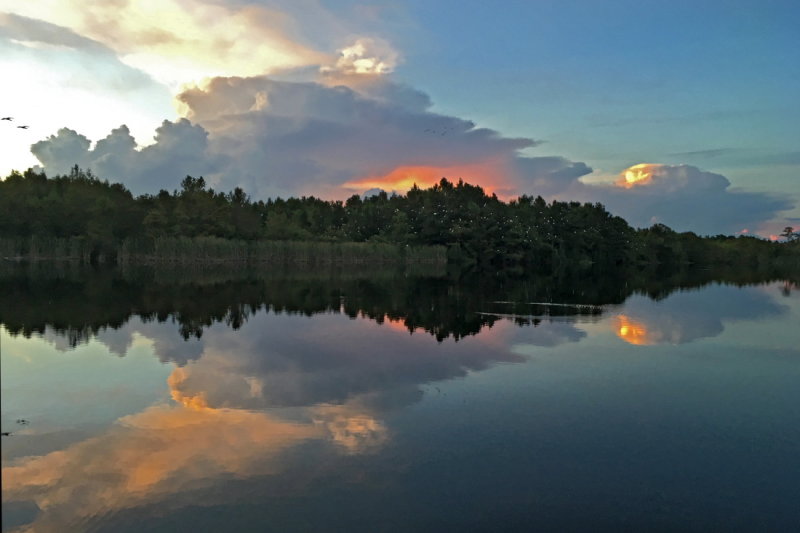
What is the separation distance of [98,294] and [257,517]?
3486 centimetres

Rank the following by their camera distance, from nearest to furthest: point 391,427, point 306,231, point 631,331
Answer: point 391,427
point 631,331
point 306,231

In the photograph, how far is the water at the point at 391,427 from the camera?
8.89 m

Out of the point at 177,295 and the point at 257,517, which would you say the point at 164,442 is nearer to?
the point at 257,517

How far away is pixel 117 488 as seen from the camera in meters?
9.51

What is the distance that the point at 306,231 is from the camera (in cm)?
12131

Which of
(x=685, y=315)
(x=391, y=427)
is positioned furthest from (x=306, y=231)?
(x=391, y=427)

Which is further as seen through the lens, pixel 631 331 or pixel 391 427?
pixel 631 331

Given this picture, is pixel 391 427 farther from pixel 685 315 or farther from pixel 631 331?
pixel 685 315

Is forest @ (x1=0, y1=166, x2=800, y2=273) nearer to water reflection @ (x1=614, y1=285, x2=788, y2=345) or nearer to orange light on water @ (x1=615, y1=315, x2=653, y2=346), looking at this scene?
water reflection @ (x1=614, y1=285, x2=788, y2=345)

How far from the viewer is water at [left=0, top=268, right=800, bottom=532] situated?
29.2 feet

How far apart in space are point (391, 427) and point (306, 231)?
111 m

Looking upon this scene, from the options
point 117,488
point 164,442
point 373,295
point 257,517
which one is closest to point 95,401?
point 164,442

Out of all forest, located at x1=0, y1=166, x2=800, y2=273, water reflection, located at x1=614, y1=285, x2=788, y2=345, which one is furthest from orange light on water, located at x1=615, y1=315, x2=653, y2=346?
forest, located at x1=0, y1=166, x2=800, y2=273

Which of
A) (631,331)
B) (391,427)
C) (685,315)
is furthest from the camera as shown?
(685,315)
